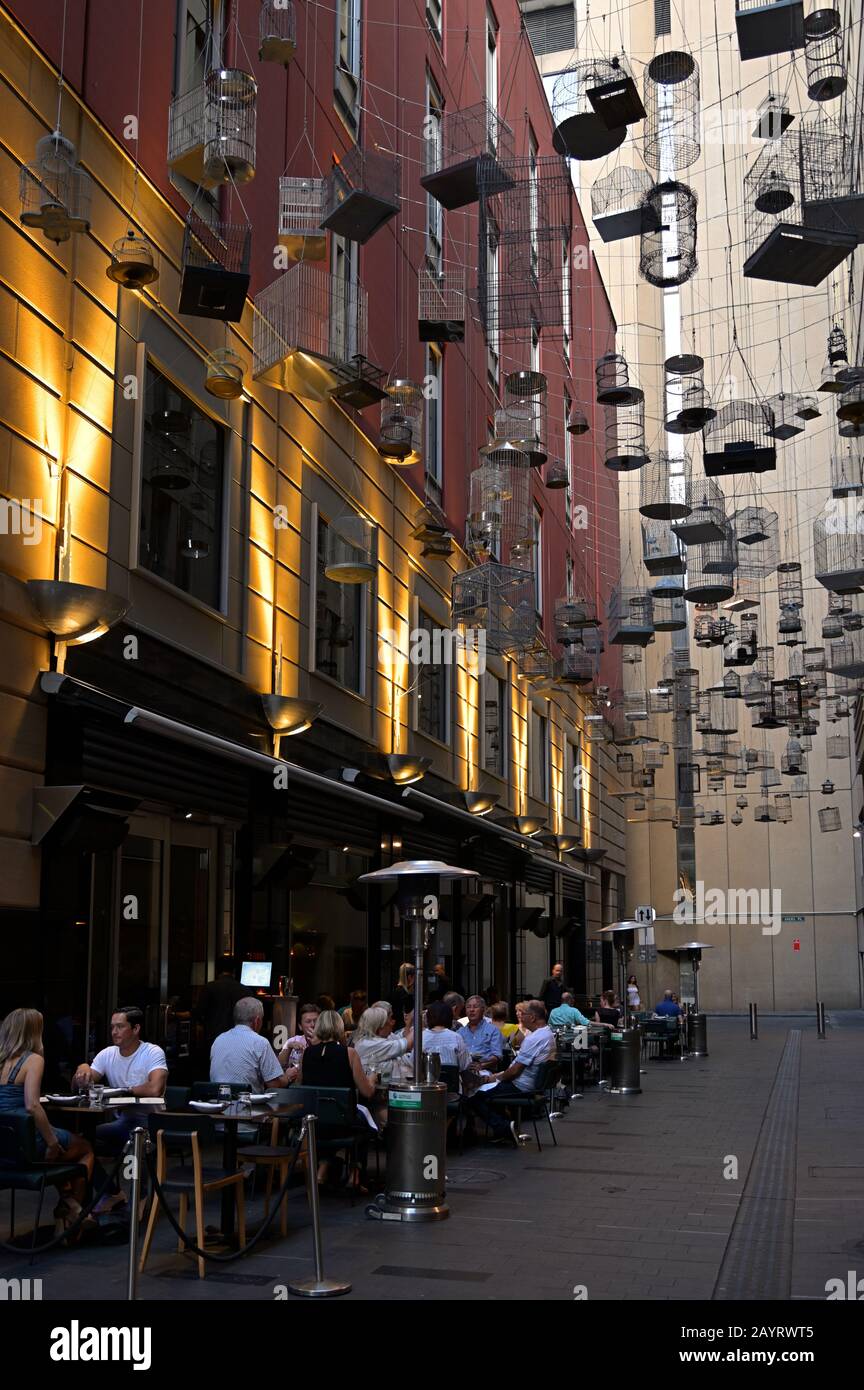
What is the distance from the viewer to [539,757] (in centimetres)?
3198

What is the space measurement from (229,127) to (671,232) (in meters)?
5.03

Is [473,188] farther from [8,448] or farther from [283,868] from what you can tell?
[283,868]

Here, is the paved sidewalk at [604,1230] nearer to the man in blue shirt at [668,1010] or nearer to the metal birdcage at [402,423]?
the metal birdcage at [402,423]

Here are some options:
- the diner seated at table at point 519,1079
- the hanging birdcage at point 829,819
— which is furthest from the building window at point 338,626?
the hanging birdcage at point 829,819

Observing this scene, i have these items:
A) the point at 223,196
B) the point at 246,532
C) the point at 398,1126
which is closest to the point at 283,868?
the point at 246,532

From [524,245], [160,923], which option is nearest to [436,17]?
[524,245]

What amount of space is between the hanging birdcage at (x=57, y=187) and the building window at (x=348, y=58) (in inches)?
352

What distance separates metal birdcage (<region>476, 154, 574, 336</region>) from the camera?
11305mm

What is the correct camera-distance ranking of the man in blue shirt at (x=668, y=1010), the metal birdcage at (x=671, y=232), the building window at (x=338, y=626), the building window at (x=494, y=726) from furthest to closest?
the man in blue shirt at (x=668, y=1010) → the building window at (x=494, y=726) → the building window at (x=338, y=626) → the metal birdcage at (x=671, y=232)

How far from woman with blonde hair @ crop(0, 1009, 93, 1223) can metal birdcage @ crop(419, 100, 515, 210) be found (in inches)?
281

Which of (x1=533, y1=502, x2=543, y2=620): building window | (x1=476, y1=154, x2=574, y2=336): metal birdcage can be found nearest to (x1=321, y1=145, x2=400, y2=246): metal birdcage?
(x1=476, y1=154, x2=574, y2=336): metal birdcage

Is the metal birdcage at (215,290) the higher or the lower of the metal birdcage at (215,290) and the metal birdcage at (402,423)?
the lower

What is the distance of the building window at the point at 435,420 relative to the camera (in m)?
21.9

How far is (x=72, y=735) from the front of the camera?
1030 cm
